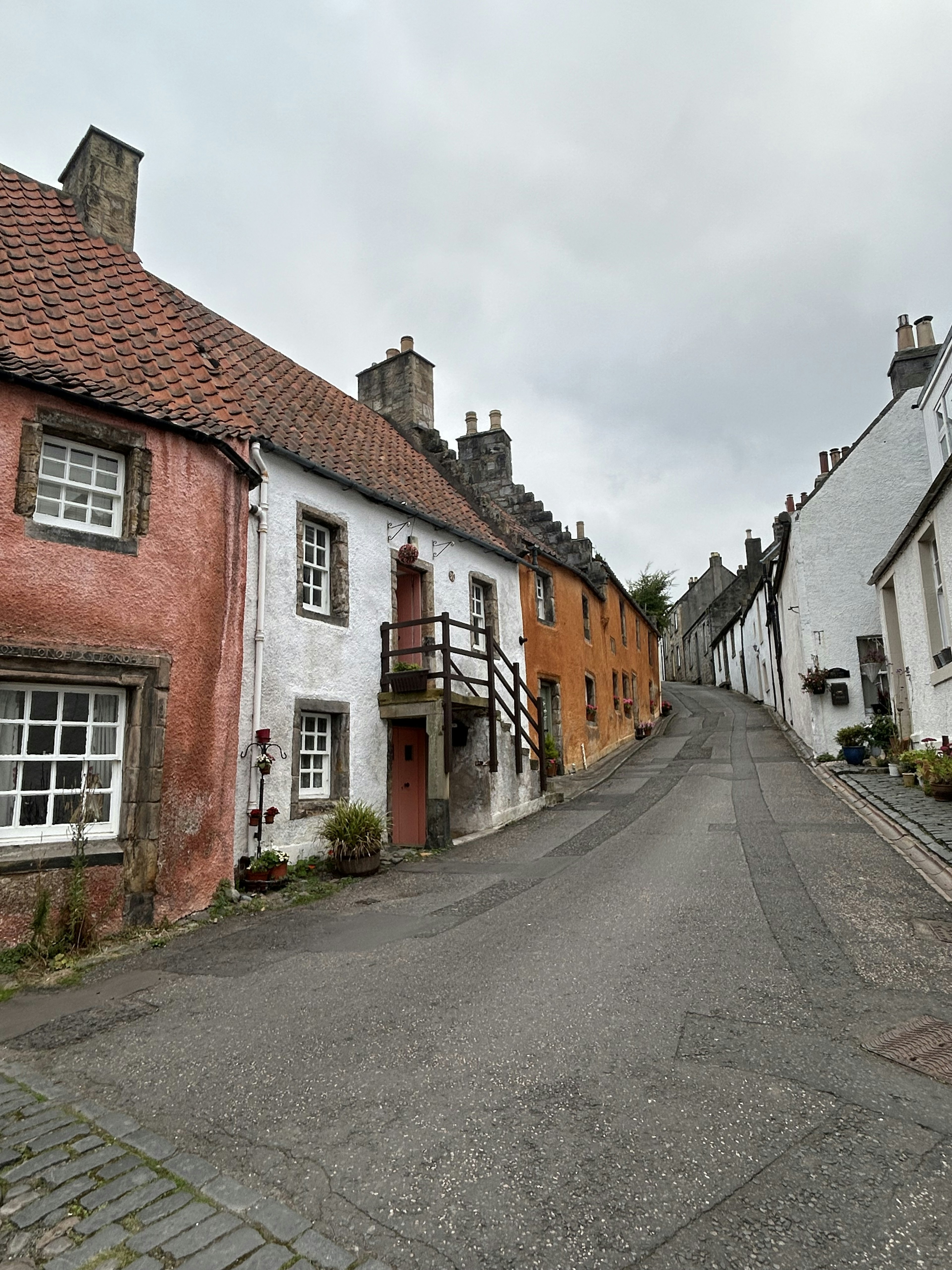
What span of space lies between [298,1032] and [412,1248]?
2385mm

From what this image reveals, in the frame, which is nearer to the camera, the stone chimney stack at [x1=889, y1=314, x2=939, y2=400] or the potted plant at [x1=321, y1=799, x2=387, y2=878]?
the potted plant at [x1=321, y1=799, x2=387, y2=878]

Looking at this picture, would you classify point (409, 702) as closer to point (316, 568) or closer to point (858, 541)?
point (316, 568)

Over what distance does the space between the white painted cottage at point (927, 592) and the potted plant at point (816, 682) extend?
1.66 meters

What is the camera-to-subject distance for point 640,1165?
3.31 metres

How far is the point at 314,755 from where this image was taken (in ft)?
38.3

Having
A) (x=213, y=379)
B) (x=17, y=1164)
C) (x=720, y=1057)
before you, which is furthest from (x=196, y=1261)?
(x=213, y=379)

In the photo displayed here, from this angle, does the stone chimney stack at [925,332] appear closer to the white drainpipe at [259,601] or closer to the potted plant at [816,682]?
the potted plant at [816,682]

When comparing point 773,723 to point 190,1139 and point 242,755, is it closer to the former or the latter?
point 242,755

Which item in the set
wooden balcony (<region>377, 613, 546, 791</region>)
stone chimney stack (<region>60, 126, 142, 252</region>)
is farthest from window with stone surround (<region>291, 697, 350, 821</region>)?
stone chimney stack (<region>60, 126, 142, 252</region>)

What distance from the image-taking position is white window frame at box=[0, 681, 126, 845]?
7.31 meters

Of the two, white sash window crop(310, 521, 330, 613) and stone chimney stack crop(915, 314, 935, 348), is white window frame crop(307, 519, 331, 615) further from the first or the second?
stone chimney stack crop(915, 314, 935, 348)

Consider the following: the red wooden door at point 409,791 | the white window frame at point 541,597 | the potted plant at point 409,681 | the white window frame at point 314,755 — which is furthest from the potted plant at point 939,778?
the white window frame at point 541,597

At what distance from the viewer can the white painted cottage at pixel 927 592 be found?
40.9ft

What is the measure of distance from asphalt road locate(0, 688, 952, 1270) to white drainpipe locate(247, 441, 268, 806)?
88.8 inches
